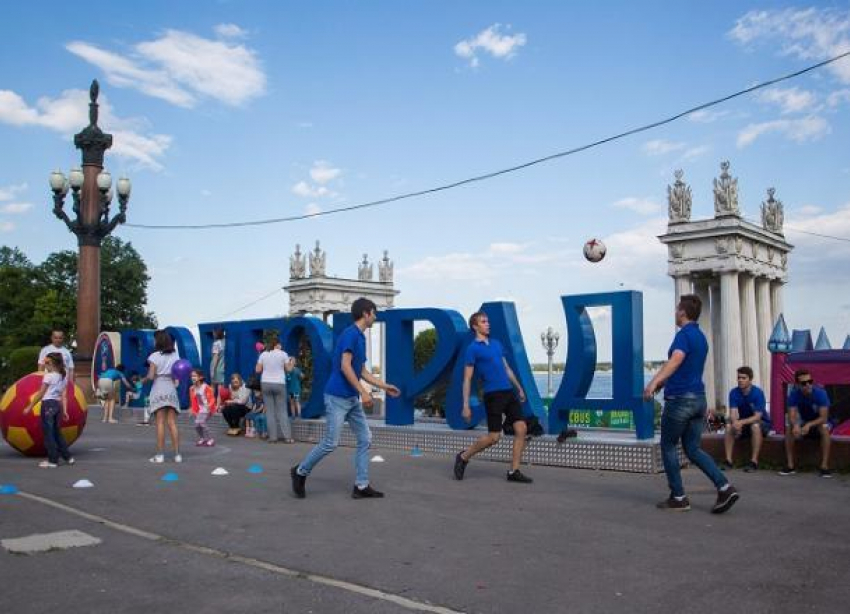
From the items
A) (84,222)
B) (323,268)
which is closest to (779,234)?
(323,268)

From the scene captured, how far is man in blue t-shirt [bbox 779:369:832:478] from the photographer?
34.9 feet

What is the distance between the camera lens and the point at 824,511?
7.84 meters

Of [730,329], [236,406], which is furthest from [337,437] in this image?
[730,329]

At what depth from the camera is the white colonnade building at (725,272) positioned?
5366 cm

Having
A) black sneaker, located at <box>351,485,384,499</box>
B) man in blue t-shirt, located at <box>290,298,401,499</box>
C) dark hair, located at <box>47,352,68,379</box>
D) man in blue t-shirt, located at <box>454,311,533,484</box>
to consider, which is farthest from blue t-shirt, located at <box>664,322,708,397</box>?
dark hair, located at <box>47,352,68,379</box>

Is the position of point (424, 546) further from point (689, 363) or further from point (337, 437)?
point (689, 363)

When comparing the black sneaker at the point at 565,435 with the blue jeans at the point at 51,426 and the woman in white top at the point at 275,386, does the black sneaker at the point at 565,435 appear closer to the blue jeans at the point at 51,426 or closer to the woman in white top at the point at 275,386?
the woman in white top at the point at 275,386

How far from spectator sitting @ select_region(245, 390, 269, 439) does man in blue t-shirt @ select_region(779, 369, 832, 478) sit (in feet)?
30.9

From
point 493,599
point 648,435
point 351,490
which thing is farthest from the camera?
point 648,435

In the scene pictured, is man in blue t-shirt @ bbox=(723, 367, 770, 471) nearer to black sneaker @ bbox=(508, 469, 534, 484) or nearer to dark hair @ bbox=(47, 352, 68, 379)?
black sneaker @ bbox=(508, 469, 534, 484)

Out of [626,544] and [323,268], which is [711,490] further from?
[323,268]

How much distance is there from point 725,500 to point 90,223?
2408 centimetres

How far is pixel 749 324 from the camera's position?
186 feet

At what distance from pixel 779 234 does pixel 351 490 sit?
60.0m
